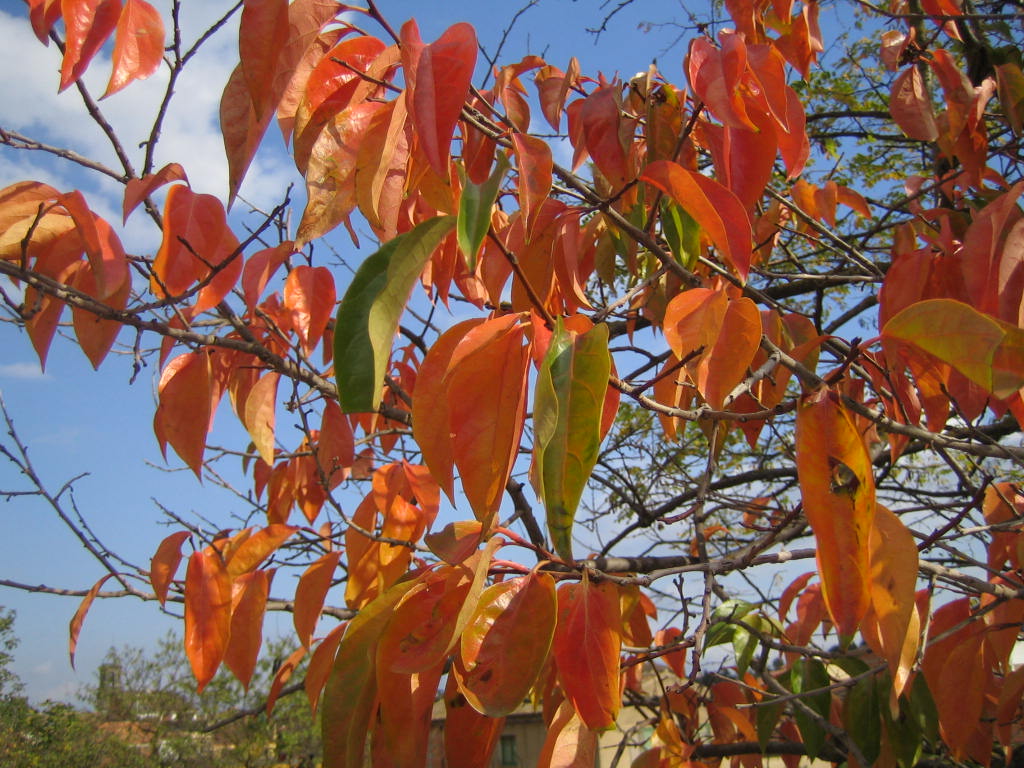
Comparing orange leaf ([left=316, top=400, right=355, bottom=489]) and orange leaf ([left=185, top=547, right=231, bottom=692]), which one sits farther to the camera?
orange leaf ([left=316, top=400, right=355, bottom=489])

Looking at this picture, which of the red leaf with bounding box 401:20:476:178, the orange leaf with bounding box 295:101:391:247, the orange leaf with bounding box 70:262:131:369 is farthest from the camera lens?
the orange leaf with bounding box 70:262:131:369

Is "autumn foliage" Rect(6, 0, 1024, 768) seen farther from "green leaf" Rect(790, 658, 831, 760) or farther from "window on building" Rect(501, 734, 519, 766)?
"window on building" Rect(501, 734, 519, 766)

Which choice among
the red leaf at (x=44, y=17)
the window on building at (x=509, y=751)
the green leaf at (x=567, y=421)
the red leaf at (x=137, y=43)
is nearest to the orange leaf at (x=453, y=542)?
the green leaf at (x=567, y=421)

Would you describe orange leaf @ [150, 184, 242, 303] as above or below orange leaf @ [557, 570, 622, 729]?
above

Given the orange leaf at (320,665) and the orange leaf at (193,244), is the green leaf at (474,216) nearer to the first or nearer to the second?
the orange leaf at (193,244)

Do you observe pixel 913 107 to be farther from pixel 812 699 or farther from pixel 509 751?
pixel 509 751

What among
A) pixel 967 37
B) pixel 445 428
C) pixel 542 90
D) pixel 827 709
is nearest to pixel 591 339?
pixel 445 428

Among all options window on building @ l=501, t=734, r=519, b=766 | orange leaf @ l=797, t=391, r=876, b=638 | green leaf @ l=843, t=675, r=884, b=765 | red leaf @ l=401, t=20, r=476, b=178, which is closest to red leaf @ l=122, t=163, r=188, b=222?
red leaf @ l=401, t=20, r=476, b=178

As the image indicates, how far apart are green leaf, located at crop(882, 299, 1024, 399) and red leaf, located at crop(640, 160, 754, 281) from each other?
0.59 ft

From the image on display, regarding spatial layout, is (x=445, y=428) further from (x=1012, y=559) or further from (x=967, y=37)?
(x=967, y=37)

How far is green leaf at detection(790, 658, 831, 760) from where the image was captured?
1434 millimetres

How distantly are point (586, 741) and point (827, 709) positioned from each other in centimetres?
80

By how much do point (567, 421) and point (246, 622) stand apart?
0.99m

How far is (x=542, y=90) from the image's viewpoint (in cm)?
137
